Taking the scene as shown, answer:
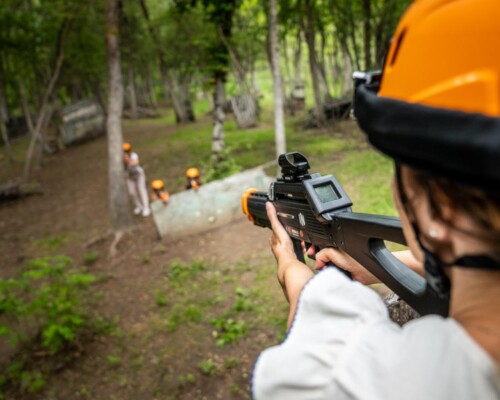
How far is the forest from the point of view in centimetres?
459

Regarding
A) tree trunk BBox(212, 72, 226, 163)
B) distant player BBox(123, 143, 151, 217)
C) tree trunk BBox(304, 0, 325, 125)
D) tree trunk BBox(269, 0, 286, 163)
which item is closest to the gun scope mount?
tree trunk BBox(269, 0, 286, 163)

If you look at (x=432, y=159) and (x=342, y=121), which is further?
(x=342, y=121)

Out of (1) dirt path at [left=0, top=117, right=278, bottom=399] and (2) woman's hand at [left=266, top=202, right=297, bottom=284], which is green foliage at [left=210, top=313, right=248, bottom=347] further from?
(2) woman's hand at [left=266, top=202, right=297, bottom=284]

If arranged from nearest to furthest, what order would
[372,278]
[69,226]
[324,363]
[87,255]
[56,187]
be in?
1. [324,363]
2. [372,278]
3. [87,255]
4. [69,226]
5. [56,187]

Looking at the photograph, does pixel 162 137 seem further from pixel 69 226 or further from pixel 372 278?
pixel 372 278

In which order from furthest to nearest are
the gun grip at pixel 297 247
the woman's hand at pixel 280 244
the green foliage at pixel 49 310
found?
the green foliage at pixel 49 310, the gun grip at pixel 297 247, the woman's hand at pixel 280 244

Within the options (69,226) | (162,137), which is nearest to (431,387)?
A: (69,226)

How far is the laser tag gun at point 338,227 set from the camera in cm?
142

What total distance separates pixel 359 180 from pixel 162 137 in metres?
13.7

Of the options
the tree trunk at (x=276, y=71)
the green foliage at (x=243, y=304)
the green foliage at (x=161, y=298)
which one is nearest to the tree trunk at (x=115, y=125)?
the green foliage at (x=161, y=298)

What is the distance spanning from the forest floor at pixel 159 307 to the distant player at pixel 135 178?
1.38 ft

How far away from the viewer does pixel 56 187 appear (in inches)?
539

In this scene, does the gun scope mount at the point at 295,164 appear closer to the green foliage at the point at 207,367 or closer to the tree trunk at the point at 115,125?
the green foliage at the point at 207,367

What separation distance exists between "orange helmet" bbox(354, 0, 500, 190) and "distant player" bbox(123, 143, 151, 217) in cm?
870
